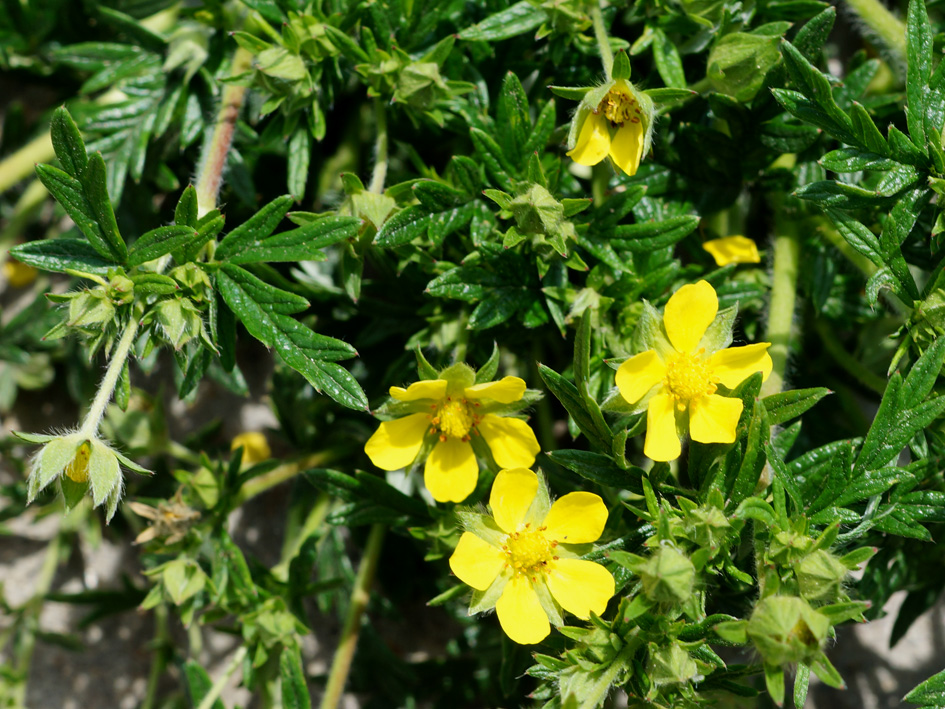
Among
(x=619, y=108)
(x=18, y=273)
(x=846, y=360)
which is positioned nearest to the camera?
(x=619, y=108)

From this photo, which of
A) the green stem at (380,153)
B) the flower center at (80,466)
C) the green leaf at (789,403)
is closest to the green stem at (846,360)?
the green leaf at (789,403)

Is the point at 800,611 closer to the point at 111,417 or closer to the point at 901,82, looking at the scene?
the point at 901,82

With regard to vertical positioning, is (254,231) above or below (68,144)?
below

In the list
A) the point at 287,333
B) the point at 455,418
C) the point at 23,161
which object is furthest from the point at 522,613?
the point at 23,161

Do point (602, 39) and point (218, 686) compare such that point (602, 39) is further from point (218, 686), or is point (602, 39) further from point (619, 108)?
point (218, 686)

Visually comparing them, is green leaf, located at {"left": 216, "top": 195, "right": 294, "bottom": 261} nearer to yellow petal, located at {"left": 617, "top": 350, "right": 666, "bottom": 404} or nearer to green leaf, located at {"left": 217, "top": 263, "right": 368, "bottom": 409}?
green leaf, located at {"left": 217, "top": 263, "right": 368, "bottom": 409}

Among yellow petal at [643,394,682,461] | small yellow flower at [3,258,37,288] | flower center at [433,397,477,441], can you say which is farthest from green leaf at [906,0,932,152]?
small yellow flower at [3,258,37,288]

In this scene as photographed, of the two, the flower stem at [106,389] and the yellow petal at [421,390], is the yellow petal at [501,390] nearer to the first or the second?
the yellow petal at [421,390]
